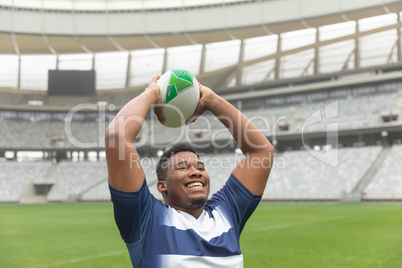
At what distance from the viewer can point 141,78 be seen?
5097 cm

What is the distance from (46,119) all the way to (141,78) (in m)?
13.9

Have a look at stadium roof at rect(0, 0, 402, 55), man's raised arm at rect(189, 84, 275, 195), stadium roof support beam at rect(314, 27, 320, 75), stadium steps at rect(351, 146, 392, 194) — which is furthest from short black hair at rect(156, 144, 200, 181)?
stadium roof support beam at rect(314, 27, 320, 75)

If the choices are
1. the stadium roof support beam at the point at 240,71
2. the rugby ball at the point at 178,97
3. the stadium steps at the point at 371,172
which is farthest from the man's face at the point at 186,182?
the stadium roof support beam at the point at 240,71

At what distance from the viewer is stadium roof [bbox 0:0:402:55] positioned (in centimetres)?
3722

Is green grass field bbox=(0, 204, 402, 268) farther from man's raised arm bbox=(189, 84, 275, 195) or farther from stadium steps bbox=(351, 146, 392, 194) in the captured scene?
stadium steps bbox=(351, 146, 392, 194)

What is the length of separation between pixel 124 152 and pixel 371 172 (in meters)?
35.0

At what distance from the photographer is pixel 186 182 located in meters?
2.41

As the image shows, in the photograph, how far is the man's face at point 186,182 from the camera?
2.39 m

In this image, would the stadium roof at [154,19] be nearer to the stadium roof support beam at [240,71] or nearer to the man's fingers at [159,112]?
the stadium roof support beam at [240,71]

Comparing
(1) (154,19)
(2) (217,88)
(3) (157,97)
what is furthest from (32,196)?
(3) (157,97)

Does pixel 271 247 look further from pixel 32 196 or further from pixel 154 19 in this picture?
pixel 32 196

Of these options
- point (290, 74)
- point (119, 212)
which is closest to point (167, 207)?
point (119, 212)

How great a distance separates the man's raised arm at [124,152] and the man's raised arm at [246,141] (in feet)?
1.81

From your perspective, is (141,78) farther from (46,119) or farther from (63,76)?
(46,119)
